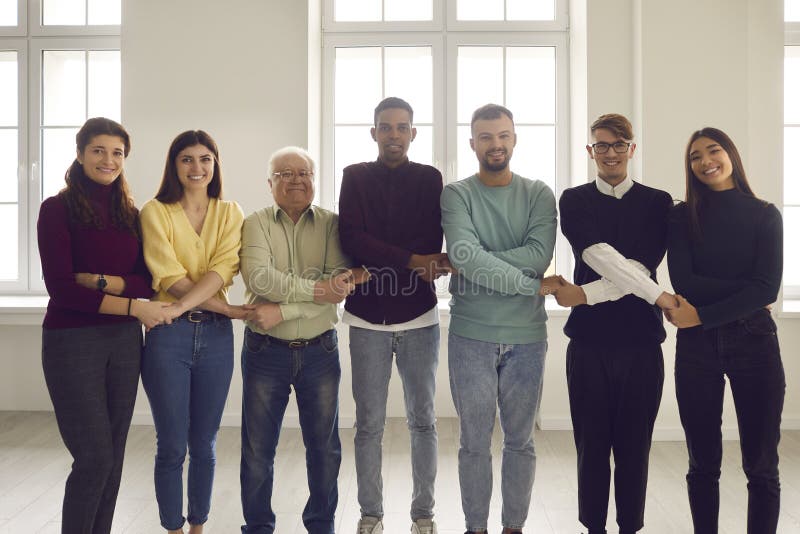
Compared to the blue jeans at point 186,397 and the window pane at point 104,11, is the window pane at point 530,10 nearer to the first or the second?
the window pane at point 104,11

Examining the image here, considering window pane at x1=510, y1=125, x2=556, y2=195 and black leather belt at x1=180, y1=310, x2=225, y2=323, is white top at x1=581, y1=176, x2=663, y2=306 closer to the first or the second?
black leather belt at x1=180, y1=310, x2=225, y2=323

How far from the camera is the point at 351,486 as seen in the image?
3041mm

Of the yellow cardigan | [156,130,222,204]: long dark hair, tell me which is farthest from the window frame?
[156,130,222,204]: long dark hair

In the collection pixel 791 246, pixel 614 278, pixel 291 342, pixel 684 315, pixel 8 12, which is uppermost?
pixel 8 12

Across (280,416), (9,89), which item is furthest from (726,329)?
(9,89)

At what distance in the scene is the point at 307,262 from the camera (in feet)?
7.66

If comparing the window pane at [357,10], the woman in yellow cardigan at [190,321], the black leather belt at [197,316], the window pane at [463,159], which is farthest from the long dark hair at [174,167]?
the window pane at [357,10]

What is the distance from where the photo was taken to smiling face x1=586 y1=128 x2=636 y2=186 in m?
2.20

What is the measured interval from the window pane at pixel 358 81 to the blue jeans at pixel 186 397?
2.54 m

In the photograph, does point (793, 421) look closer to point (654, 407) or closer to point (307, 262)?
point (654, 407)

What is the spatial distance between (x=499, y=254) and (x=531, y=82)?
2.64 metres

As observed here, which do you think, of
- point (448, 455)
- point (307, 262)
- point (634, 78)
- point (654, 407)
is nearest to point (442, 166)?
point (634, 78)

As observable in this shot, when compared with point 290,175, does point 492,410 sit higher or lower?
lower

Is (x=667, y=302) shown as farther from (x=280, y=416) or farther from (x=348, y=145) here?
(x=348, y=145)
